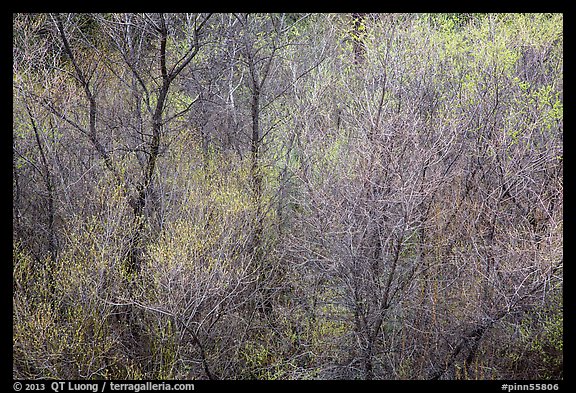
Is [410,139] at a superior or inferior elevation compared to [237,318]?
superior

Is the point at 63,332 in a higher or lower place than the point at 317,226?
lower

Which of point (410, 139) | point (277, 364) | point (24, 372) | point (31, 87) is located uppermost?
point (31, 87)

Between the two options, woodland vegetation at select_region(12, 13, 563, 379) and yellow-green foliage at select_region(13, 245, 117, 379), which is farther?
woodland vegetation at select_region(12, 13, 563, 379)

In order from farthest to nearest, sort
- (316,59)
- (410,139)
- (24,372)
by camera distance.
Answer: (316,59) < (410,139) < (24,372)

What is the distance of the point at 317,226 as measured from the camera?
10.2 meters

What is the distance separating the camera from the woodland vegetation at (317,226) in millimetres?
9297

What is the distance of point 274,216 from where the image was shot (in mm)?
12336

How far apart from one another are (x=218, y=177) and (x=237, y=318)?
10.6 ft

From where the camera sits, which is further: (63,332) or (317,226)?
(317,226)

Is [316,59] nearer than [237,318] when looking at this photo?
No

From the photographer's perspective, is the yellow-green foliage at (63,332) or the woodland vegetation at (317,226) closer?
the yellow-green foliage at (63,332)

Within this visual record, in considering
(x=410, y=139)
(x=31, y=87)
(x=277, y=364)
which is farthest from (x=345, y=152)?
(x=31, y=87)

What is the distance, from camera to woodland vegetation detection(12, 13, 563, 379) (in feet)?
30.5
